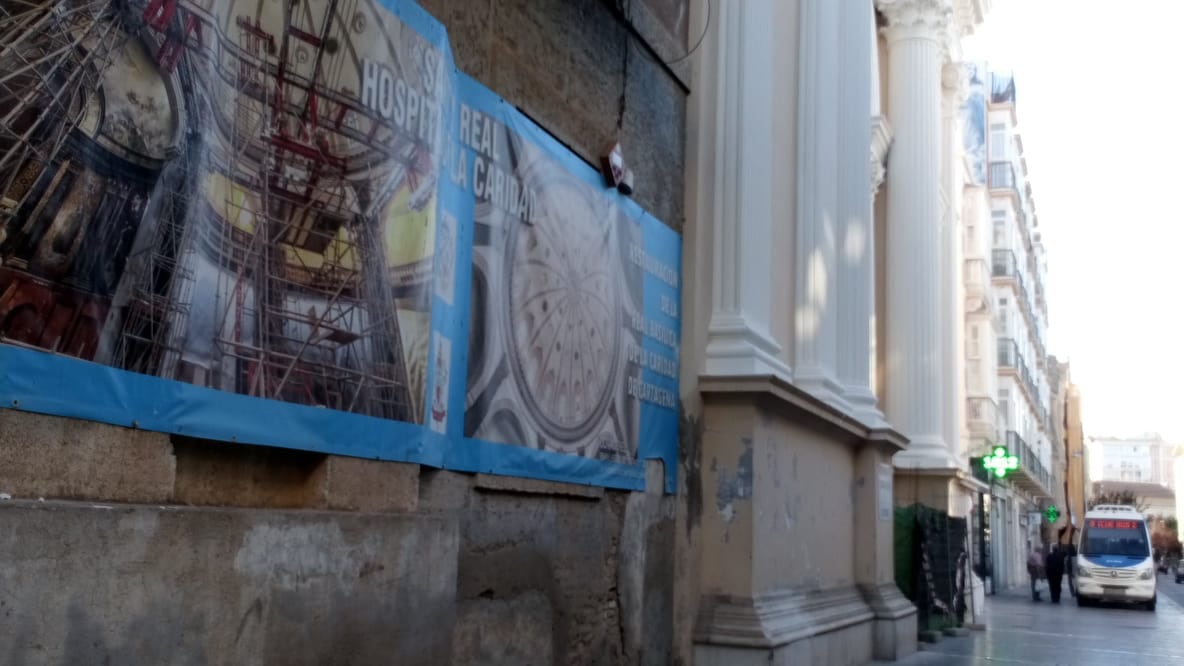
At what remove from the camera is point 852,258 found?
15.0 m

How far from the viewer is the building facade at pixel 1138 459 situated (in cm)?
19025

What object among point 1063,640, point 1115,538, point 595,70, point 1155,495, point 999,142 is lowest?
point 1063,640

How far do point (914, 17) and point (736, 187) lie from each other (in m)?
13.0

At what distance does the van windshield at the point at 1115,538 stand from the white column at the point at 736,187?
27.1 metres

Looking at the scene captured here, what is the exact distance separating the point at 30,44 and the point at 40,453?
1247mm

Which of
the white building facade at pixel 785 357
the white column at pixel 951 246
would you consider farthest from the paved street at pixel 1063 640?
the white column at pixel 951 246

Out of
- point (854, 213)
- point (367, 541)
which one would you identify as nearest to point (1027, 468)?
point (854, 213)

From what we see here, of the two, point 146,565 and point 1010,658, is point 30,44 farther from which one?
point 1010,658

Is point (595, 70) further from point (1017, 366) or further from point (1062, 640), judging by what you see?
point (1017, 366)

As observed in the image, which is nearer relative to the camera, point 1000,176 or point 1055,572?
point 1055,572

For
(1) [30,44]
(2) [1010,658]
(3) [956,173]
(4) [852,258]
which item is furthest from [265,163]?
(3) [956,173]

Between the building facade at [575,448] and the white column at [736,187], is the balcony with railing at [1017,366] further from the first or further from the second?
the white column at [736,187]

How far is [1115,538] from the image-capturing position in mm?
35375

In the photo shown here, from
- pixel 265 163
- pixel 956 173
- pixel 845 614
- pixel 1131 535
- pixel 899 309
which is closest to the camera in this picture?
pixel 265 163
